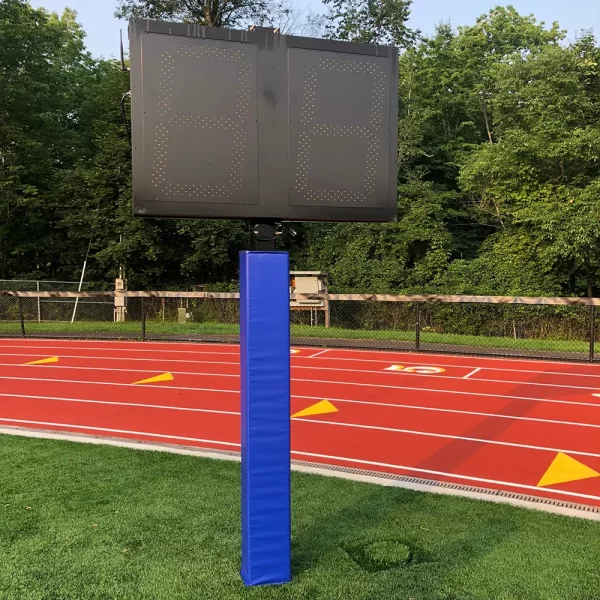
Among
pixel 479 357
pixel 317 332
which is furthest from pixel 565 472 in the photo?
pixel 317 332

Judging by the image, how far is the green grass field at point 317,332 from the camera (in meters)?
15.2

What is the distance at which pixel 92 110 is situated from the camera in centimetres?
3161

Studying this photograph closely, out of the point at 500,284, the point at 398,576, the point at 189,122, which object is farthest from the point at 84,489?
the point at 500,284

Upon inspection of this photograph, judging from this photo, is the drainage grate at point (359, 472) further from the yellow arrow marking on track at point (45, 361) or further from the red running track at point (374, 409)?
the yellow arrow marking on track at point (45, 361)

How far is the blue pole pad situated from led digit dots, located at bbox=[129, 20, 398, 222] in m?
0.38

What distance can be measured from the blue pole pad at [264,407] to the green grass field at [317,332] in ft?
41.4

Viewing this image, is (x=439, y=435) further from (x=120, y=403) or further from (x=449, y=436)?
(x=120, y=403)

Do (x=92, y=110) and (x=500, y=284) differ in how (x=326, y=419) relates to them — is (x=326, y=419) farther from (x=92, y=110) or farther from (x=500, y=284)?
(x=92, y=110)

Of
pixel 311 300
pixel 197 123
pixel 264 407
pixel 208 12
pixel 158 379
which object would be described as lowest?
pixel 158 379

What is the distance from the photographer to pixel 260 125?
315 centimetres

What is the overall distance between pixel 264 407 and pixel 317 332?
14272mm

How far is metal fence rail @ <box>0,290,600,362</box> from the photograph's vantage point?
1544cm

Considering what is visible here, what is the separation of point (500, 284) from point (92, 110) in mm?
23649

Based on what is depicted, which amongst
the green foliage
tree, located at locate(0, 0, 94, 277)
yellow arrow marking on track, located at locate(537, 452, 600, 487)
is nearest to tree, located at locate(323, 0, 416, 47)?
the green foliage
